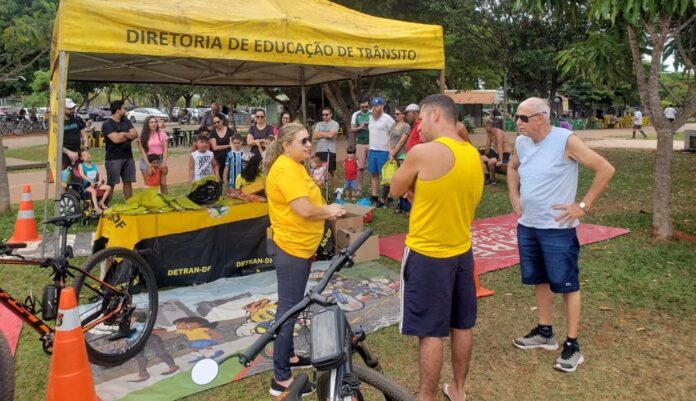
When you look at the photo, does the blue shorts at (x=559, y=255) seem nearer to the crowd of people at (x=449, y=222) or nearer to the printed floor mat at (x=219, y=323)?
the crowd of people at (x=449, y=222)

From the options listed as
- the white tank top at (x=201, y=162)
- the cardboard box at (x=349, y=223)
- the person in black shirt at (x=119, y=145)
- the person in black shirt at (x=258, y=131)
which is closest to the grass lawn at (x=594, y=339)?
the cardboard box at (x=349, y=223)

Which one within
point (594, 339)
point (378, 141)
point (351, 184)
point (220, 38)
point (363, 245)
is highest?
point (220, 38)

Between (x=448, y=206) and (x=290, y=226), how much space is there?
0.97m

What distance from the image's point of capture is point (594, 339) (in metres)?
3.98

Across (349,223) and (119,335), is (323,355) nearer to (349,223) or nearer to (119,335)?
(119,335)

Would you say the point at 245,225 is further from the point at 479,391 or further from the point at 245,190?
the point at 479,391

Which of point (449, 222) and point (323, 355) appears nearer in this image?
point (323, 355)

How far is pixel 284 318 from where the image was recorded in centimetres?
185

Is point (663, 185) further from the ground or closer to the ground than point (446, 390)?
further from the ground

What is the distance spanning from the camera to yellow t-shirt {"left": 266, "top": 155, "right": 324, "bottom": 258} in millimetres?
2967

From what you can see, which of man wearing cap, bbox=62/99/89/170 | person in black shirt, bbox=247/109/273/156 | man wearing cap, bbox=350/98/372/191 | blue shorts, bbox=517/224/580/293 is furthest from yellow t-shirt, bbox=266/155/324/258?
man wearing cap, bbox=350/98/372/191

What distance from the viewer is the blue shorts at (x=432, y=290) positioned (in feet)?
8.89

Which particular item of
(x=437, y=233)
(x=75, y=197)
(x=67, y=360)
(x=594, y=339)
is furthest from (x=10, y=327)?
(x=594, y=339)

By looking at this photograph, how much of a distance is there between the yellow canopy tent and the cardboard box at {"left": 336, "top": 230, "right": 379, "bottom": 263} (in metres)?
1.95
